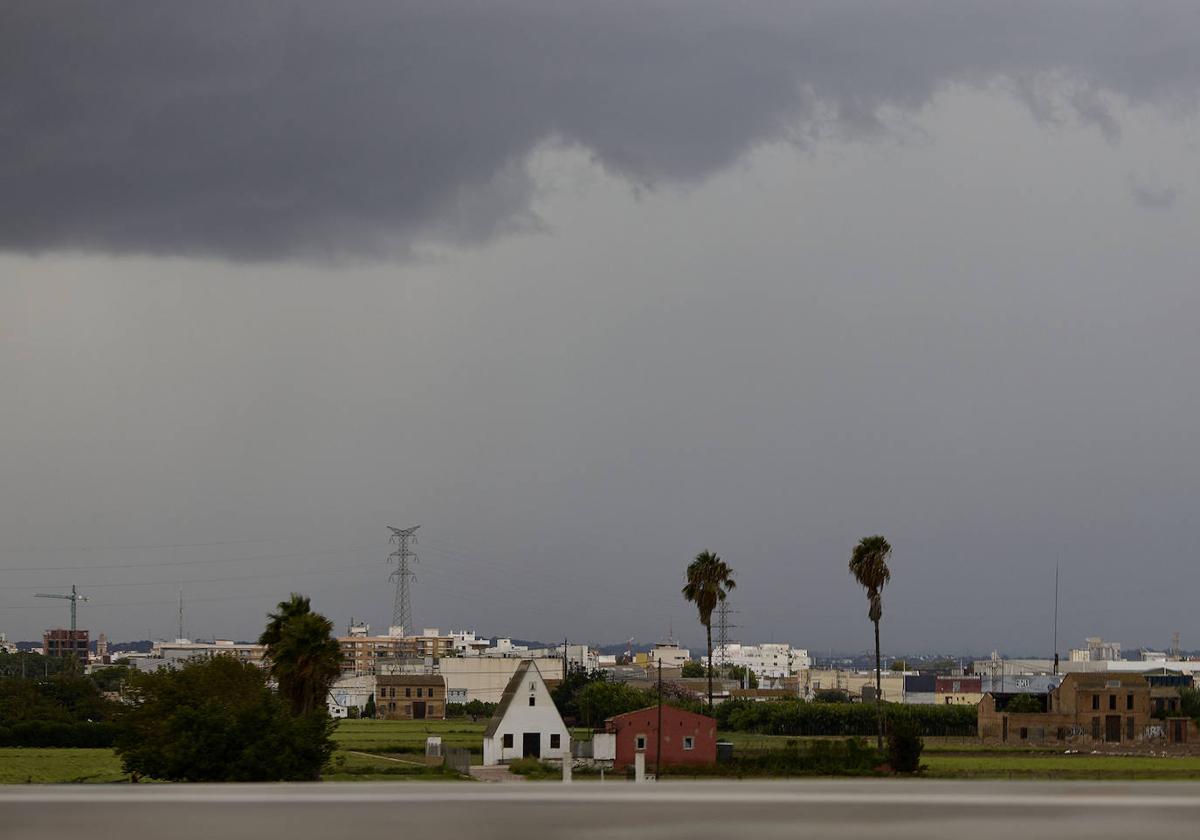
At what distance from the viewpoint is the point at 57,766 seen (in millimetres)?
62562

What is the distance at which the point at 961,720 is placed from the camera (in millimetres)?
96312

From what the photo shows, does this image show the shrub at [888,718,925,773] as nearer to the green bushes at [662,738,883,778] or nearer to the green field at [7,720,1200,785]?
the green bushes at [662,738,883,778]

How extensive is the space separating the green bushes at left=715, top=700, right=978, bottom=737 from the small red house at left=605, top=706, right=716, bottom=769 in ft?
102

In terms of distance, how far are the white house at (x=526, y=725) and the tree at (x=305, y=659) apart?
12387 millimetres

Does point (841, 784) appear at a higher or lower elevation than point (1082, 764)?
higher

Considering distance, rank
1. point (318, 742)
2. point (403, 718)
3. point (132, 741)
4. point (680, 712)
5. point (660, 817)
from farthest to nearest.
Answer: point (403, 718), point (680, 712), point (132, 741), point (318, 742), point (660, 817)

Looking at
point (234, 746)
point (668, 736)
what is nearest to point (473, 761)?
point (668, 736)

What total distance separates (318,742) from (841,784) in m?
35.8

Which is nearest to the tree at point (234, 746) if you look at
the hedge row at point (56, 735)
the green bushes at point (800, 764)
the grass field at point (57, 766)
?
the grass field at point (57, 766)

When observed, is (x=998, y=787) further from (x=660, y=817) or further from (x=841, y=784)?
(x=660, y=817)

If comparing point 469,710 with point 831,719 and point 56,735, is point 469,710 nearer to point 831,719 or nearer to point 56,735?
point 831,719

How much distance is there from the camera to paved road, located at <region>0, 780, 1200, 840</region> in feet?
15.1

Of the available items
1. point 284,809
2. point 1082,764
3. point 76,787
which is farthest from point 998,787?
point 1082,764

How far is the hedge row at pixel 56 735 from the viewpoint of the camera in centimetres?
8112
